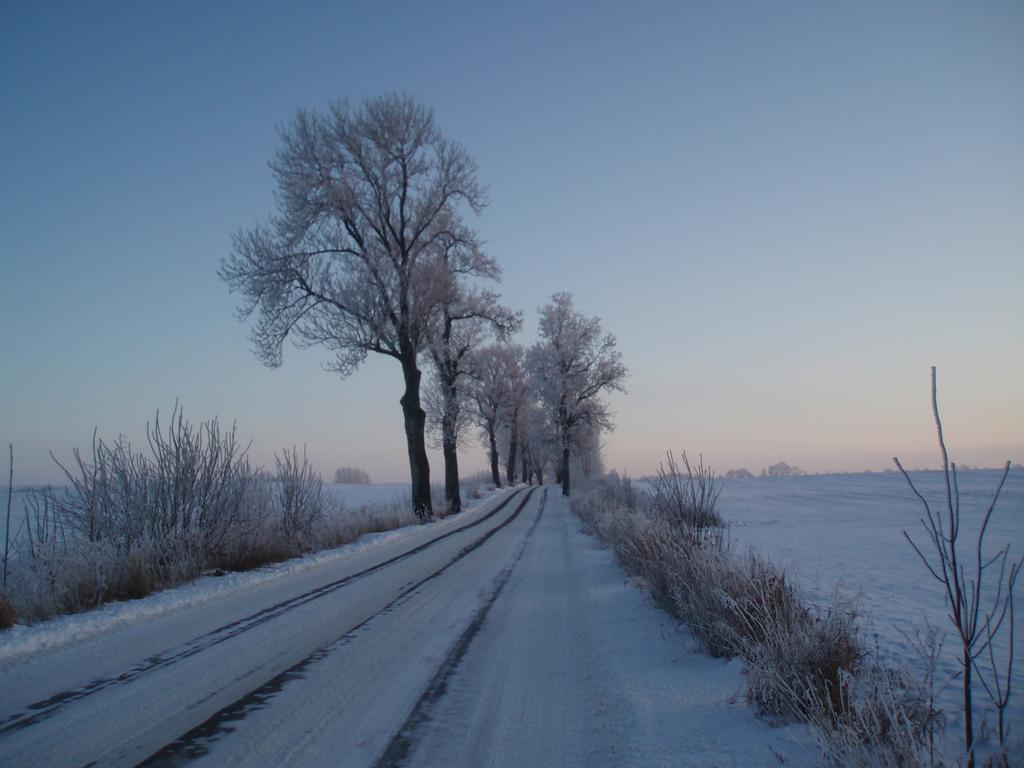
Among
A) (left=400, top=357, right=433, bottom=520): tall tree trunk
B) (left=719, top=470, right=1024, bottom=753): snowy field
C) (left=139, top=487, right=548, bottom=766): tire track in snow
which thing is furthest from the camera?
(left=400, top=357, right=433, bottom=520): tall tree trunk

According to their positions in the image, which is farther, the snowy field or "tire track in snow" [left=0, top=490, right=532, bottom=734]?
the snowy field

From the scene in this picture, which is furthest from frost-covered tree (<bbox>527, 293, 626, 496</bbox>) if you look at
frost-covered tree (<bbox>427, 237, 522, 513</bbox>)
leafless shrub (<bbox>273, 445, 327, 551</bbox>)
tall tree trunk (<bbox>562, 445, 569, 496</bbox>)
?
leafless shrub (<bbox>273, 445, 327, 551</bbox>)

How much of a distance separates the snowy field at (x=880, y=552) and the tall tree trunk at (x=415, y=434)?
369 inches

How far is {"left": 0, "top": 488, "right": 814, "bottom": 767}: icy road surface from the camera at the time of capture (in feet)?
9.12

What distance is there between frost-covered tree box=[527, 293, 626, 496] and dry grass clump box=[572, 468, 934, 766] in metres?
26.9

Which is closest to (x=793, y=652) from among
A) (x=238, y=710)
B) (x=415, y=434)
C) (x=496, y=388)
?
(x=238, y=710)

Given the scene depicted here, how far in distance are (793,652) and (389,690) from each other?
2.44 meters

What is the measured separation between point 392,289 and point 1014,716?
669 inches

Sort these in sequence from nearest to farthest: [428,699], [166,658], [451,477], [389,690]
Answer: [428,699] < [389,690] < [166,658] < [451,477]

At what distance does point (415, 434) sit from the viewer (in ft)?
59.2

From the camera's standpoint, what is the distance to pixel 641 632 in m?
4.87

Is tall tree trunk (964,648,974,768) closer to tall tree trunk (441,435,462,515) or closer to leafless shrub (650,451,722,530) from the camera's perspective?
leafless shrub (650,451,722,530)

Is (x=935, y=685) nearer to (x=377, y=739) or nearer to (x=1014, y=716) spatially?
(x=1014, y=716)

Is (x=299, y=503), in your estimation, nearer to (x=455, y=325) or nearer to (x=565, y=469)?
(x=455, y=325)
